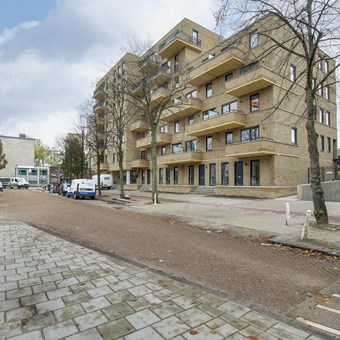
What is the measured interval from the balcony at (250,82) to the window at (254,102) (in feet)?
1.79

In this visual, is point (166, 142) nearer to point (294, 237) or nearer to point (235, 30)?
point (235, 30)

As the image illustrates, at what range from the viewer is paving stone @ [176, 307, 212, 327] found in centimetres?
304

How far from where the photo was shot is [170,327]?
2922mm

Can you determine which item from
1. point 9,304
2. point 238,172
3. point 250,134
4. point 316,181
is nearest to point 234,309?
point 9,304

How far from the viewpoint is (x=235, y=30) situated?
9797mm

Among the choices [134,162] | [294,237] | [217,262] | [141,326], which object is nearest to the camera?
[141,326]

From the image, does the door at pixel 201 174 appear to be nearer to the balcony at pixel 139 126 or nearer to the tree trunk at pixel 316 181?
the balcony at pixel 139 126

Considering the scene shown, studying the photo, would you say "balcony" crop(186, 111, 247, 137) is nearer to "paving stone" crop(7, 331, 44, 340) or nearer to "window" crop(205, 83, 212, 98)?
"window" crop(205, 83, 212, 98)

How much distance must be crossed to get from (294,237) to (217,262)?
3400 millimetres

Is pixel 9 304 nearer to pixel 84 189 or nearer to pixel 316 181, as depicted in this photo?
pixel 316 181

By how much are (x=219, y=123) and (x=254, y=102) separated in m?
3.51

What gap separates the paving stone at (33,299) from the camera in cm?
343

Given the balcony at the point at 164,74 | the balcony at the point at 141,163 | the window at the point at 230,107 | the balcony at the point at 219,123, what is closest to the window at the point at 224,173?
the balcony at the point at 219,123

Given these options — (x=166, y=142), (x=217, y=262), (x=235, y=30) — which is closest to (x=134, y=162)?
(x=166, y=142)
